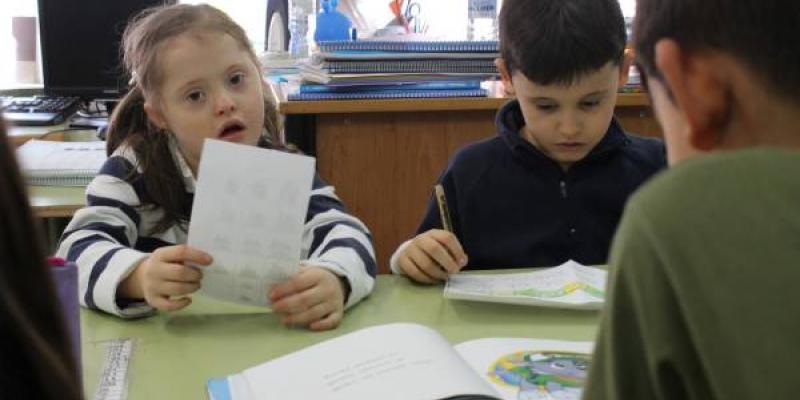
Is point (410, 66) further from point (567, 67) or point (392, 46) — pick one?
point (567, 67)

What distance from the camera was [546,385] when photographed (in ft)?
2.87

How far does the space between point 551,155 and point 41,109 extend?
1.75 meters

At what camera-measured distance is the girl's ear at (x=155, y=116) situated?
135cm

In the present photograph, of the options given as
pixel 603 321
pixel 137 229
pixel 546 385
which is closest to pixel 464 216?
pixel 137 229

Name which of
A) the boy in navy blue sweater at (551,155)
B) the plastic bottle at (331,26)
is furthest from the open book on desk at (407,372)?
the plastic bottle at (331,26)

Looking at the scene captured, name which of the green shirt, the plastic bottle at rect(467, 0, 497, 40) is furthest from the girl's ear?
the plastic bottle at rect(467, 0, 497, 40)

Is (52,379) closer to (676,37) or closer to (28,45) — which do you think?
(676,37)

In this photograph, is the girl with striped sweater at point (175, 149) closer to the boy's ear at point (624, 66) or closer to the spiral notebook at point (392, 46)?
the boy's ear at point (624, 66)

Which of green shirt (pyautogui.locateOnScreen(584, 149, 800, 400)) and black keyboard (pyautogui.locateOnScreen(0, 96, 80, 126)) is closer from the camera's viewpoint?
green shirt (pyautogui.locateOnScreen(584, 149, 800, 400))

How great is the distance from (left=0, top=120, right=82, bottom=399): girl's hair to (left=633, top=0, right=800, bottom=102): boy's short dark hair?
17.0 inches

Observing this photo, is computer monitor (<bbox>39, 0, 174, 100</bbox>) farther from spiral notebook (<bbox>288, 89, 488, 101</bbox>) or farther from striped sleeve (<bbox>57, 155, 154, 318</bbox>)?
striped sleeve (<bbox>57, 155, 154, 318</bbox>)

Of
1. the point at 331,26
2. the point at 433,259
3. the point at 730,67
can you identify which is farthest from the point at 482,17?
the point at 730,67

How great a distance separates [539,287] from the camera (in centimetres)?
118

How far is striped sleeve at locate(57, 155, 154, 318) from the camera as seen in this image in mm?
1093
